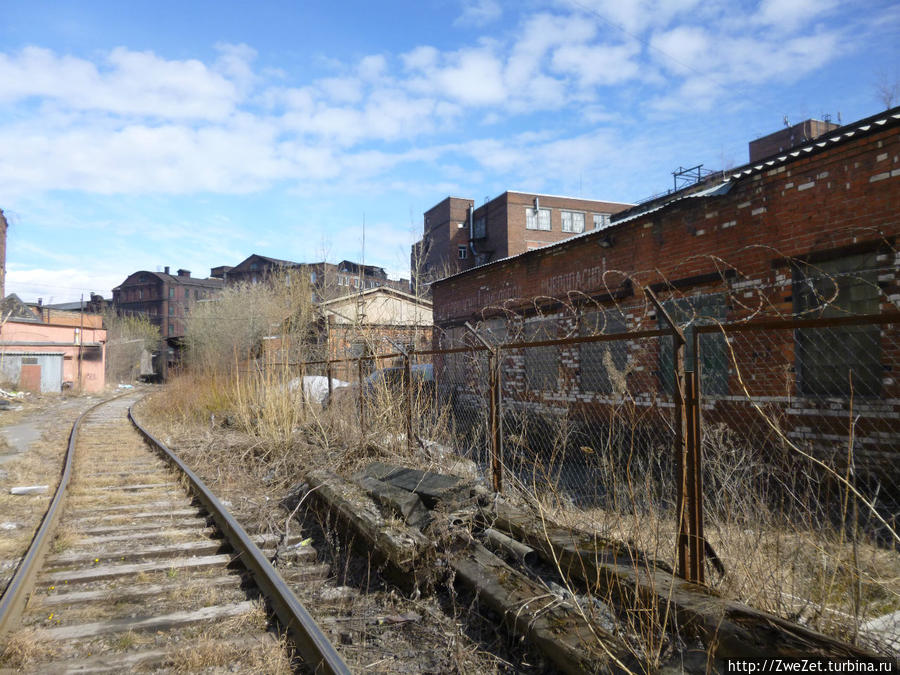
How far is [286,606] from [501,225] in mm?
44926

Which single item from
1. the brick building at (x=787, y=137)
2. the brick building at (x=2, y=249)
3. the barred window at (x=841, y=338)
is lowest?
the barred window at (x=841, y=338)

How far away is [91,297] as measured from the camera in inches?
3356

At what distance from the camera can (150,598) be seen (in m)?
4.02

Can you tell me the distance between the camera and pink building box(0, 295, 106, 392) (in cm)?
3057

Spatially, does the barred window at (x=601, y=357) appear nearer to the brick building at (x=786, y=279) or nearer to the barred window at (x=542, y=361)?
the brick building at (x=786, y=279)

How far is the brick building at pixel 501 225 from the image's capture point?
4631 centimetres

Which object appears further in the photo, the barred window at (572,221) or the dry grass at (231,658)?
the barred window at (572,221)

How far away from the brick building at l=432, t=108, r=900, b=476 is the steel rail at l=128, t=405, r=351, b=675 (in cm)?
338

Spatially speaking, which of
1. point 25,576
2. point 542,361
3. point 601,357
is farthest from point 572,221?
point 25,576

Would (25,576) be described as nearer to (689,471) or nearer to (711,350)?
(689,471)

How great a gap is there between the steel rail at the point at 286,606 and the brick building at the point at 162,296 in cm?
7353

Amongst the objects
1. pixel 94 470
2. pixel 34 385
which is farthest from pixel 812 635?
pixel 34 385

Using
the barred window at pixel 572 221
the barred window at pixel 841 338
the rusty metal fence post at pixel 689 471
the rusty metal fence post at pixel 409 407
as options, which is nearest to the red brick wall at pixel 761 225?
the barred window at pixel 841 338

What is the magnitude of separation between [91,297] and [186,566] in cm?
9675
